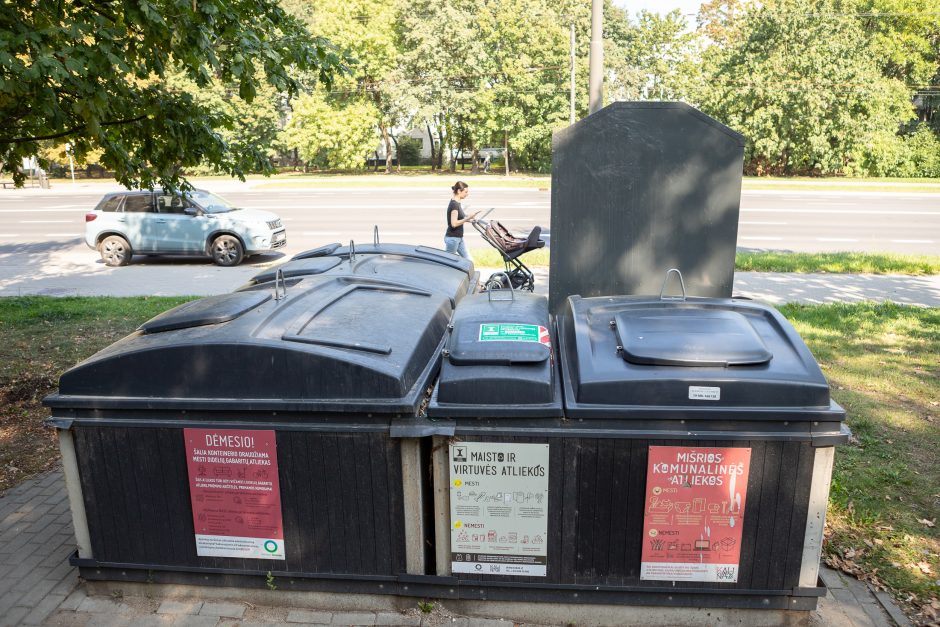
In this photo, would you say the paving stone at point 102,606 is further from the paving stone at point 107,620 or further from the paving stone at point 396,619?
the paving stone at point 396,619

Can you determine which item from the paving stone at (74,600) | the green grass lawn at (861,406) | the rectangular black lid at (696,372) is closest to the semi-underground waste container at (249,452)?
the paving stone at (74,600)

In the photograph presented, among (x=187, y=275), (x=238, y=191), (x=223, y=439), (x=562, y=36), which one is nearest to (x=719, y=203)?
(x=223, y=439)

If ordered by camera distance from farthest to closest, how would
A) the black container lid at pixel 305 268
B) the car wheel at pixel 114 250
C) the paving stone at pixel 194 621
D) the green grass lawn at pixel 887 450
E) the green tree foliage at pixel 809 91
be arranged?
the green tree foliage at pixel 809 91
the car wheel at pixel 114 250
the black container lid at pixel 305 268
the green grass lawn at pixel 887 450
the paving stone at pixel 194 621

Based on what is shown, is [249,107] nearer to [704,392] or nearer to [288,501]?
[288,501]

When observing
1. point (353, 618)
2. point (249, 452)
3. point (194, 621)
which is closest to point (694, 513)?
point (353, 618)

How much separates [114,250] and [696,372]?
14.2 metres

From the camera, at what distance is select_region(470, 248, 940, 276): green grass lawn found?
12.5m

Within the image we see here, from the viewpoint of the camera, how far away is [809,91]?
33.3 m

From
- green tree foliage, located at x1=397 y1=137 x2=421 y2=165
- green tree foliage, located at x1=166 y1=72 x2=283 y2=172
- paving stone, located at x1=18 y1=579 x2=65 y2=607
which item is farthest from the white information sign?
green tree foliage, located at x1=397 y1=137 x2=421 y2=165

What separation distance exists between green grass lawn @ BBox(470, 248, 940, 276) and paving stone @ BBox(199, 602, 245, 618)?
937 cm

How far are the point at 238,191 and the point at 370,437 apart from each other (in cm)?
3206

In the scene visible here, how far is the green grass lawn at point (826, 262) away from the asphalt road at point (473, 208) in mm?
1208

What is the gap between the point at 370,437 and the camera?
11.0ft

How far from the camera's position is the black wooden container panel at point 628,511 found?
328 cm
